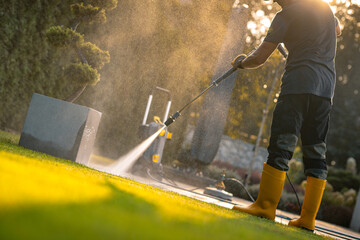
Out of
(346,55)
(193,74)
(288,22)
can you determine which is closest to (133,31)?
(193,74)

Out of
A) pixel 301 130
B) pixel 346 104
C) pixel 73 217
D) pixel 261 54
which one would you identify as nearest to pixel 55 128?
pixel 261 54

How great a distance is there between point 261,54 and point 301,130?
2.23ft

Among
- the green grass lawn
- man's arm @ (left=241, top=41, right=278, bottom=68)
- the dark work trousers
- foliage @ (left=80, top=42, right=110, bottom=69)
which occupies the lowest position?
the green grass lawn

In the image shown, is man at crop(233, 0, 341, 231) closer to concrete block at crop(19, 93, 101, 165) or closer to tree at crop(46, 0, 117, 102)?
concrete block at crop(19, 93, 101, 165)

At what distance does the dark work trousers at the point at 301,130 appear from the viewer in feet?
8.98

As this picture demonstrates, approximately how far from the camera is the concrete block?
3.27m

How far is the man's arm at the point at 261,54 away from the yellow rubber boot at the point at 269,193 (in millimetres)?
843

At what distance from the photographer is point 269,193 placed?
2.74 meters

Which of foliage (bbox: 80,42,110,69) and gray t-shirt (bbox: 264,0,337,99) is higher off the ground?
gray t-shirt (bbox: 264,0,337,99)

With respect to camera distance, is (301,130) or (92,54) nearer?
(301,130)

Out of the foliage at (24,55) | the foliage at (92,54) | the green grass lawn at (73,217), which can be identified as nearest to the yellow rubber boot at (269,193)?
the green grass lawn at (73,217)

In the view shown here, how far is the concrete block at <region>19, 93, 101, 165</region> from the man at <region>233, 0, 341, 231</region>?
59.1 inches

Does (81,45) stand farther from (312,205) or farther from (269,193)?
(312,205)

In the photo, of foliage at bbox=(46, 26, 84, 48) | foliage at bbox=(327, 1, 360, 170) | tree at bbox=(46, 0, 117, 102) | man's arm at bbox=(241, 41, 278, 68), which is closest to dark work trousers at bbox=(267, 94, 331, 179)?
man's arm at bbox=(241, 41, 278, 68)
